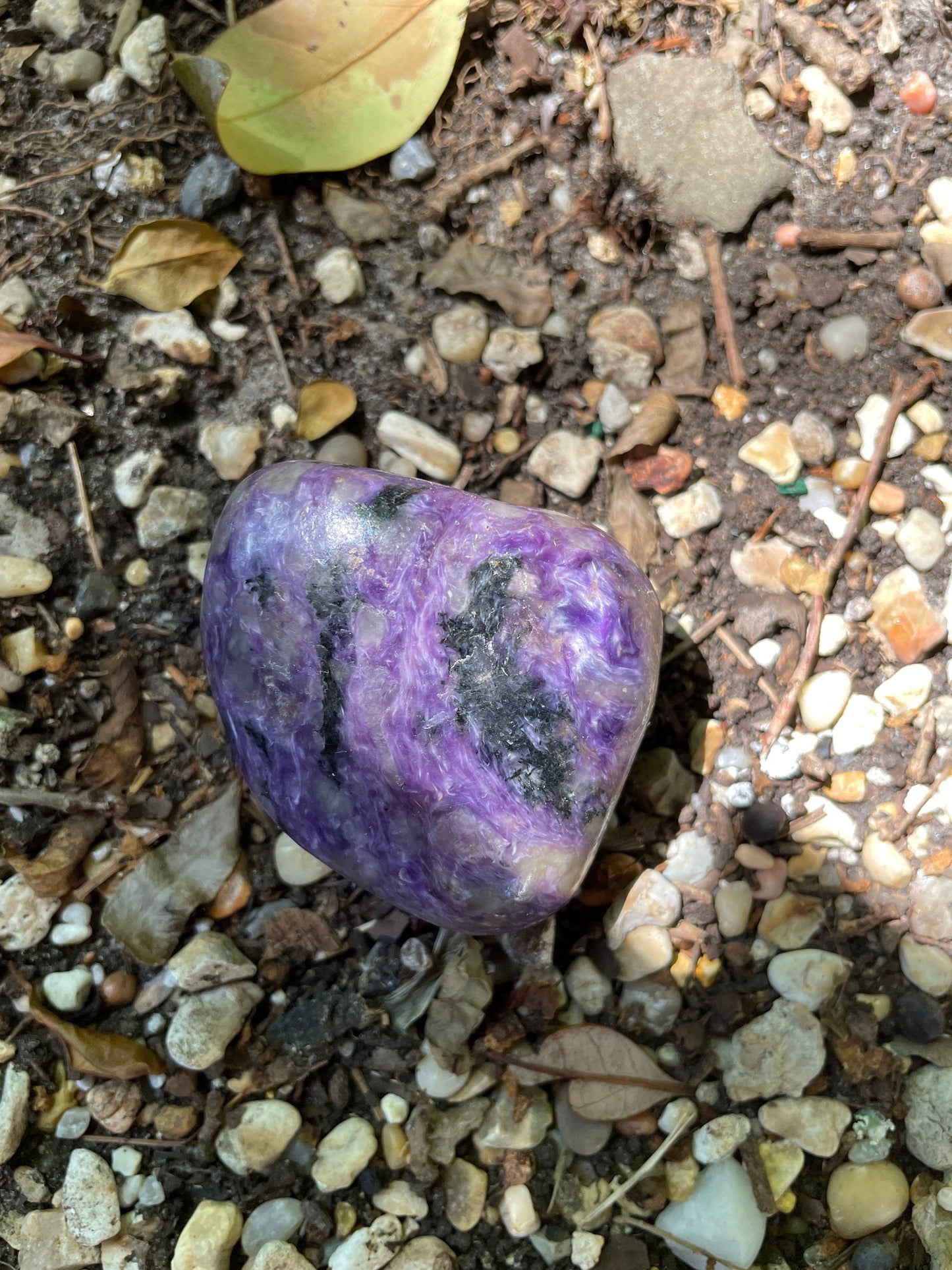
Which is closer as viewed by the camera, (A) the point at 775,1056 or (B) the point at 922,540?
(A) the point at 775,1056

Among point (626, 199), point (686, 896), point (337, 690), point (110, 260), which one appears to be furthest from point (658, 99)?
point (686, 896)

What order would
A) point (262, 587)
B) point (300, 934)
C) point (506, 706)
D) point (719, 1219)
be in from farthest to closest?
point (300, 934) < point (719, 1219) < point (262, 587) < point (506, 706)

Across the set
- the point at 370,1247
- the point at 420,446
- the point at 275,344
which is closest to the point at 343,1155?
the point at 370,1247

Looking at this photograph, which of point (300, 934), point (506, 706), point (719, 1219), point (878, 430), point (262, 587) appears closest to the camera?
point (506, 706)

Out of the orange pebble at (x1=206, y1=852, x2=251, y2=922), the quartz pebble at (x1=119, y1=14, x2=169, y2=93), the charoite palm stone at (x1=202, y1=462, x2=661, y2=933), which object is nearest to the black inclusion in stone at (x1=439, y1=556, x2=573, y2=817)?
the charoite palm stone at (x1=202, y1=462, x2=661, y2=933)

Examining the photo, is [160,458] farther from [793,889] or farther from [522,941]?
[793,889]

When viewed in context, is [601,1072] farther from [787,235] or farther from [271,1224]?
[787,235]
